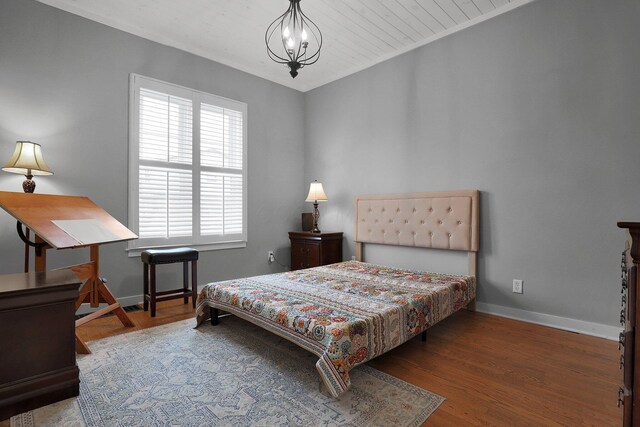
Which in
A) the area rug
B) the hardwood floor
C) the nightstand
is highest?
the nightstand

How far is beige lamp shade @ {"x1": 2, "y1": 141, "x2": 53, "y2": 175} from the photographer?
243 centimetres

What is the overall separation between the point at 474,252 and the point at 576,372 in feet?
4.23

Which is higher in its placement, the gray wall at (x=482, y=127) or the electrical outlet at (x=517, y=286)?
the gray wall at (x=482, y=127)

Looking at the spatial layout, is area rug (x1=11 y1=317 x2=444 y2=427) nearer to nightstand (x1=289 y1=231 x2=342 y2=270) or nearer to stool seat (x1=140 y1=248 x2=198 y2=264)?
stool seat (x1=140 y1=248 x2=198 y2=264)

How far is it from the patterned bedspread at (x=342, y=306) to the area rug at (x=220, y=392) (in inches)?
6.8

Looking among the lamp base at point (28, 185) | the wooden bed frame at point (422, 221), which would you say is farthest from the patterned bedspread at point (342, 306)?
the lamp base at point (28, 185)

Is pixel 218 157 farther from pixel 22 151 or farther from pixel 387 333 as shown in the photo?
pixel 387 333

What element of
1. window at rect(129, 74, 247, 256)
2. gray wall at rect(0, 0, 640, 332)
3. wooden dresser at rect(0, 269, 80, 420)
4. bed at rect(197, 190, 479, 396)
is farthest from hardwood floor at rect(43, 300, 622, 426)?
window at rect(129, 74, 247, 256)

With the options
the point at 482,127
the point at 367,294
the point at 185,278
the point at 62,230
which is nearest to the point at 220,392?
the point at 367,294

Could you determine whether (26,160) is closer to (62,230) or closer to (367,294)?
(62,230)

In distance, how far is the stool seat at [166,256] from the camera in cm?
299

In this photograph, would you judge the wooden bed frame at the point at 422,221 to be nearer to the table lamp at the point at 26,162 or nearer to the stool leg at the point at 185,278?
the stool leg at the point at 185,278

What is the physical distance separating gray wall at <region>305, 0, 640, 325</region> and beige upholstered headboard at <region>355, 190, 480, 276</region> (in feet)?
0.41

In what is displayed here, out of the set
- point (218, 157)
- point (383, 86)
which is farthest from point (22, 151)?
point (383, 86)
